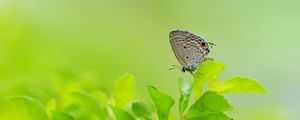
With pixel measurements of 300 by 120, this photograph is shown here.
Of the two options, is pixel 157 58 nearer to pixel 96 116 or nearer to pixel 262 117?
pixel 262 117

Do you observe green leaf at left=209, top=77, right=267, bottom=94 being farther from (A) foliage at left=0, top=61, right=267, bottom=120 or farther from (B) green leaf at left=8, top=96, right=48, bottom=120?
(B) green leaf at left=8, top=96, right=48, bottom=120

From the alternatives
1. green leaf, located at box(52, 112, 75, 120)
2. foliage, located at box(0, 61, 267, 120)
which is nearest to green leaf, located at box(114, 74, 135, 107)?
foliage, located at box(0, 61, 267, 120)

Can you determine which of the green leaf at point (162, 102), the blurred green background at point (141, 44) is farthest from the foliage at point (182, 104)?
the blurred green background at point (141, 44)

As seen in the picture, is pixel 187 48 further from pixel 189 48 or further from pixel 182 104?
pixel 182 104

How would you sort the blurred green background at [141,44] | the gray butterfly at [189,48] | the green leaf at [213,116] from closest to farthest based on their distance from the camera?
the green leaf at [213,116] < the gray butterfly at [189,48] < the blurred green background at [141,44]

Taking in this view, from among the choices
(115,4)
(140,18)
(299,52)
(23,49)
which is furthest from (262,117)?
(299,52)

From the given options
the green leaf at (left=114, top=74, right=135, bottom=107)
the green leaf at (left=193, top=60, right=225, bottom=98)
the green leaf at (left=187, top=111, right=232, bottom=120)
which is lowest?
the green leaf at (left=187, top=111, right=232, bottom=120)

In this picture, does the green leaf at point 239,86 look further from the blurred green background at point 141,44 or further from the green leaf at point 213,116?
the blurred green background at point 141,44
